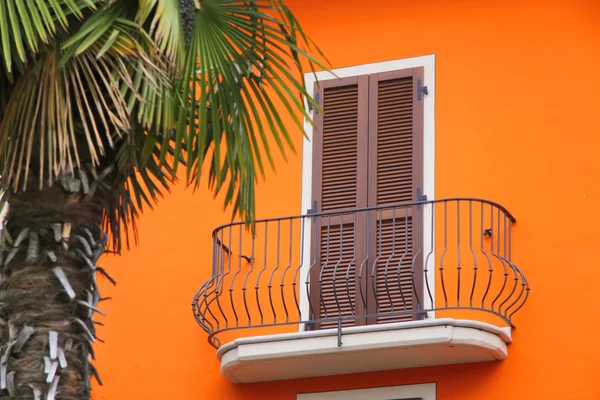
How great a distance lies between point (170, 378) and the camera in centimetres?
1291

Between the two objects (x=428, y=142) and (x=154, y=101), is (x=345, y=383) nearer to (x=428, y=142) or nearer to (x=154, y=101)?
(x=428, y=142)

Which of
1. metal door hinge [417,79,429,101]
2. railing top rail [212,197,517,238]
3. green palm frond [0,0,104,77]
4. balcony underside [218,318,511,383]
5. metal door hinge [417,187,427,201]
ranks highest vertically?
metal door hinge [417,79,429,101]

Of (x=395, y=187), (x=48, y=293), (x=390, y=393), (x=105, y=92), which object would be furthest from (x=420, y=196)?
(x=48, y=293)

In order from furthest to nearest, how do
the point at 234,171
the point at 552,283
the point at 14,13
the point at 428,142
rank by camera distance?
the point at 428,142 → the point at 552,283 → the point at 234,171 → the point at 14,13

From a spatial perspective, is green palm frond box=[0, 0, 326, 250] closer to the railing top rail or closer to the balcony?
the railing top rail

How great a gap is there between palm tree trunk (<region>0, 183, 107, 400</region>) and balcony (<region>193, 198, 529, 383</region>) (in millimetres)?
3817

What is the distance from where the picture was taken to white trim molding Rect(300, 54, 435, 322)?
12562 mm

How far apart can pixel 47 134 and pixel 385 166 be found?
4.87 meters

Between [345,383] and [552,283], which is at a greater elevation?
[552,283]

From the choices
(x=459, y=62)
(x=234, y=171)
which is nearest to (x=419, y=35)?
(x=459, y=62)

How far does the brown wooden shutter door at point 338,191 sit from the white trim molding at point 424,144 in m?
0.07

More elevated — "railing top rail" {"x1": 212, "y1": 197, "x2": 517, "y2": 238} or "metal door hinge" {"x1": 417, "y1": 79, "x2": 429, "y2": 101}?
"metal door hinge" {"x1": 417, "y1": 79, "x2": 429, "y2": 101}

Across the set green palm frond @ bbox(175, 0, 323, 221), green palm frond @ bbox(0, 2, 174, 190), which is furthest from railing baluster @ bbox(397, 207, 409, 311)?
green palm frond @ bbox(0, 2, 174, 190)

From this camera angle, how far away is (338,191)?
12984 millimetres
